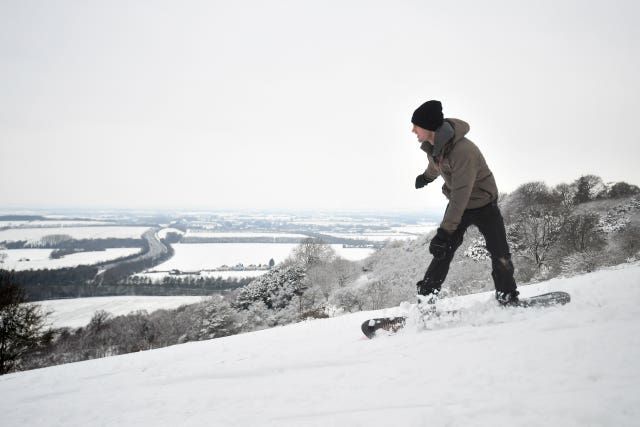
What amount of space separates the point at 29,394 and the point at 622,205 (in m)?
36.8

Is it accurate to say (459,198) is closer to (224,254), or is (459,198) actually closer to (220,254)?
(224,254)

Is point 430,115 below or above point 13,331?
above

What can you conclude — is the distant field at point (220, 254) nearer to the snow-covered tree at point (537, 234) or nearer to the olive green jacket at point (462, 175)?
the snow-covered tree at point (537, 234)

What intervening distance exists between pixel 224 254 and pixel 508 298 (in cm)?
10380

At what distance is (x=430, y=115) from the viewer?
133 inches

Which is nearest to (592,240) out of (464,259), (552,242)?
(552,242)

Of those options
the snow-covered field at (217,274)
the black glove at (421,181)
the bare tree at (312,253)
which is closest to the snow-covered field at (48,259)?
the snow-covered field at (217,274)

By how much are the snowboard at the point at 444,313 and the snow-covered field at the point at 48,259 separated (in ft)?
286

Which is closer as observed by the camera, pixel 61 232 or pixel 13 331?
pixel 13 331

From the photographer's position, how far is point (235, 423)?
6.51ft

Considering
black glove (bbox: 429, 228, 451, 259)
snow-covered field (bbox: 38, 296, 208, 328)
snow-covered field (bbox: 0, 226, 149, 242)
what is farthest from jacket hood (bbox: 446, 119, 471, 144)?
snow-covered field (bbox: 0, 226, 149, 242)

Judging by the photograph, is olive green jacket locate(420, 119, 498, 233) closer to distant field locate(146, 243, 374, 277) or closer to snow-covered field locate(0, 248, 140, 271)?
distant field locate(146, 243, 374, 277)

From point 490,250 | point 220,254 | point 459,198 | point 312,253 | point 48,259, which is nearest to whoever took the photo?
point 459,198

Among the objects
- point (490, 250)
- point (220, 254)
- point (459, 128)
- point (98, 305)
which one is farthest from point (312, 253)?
point (220, 254)
